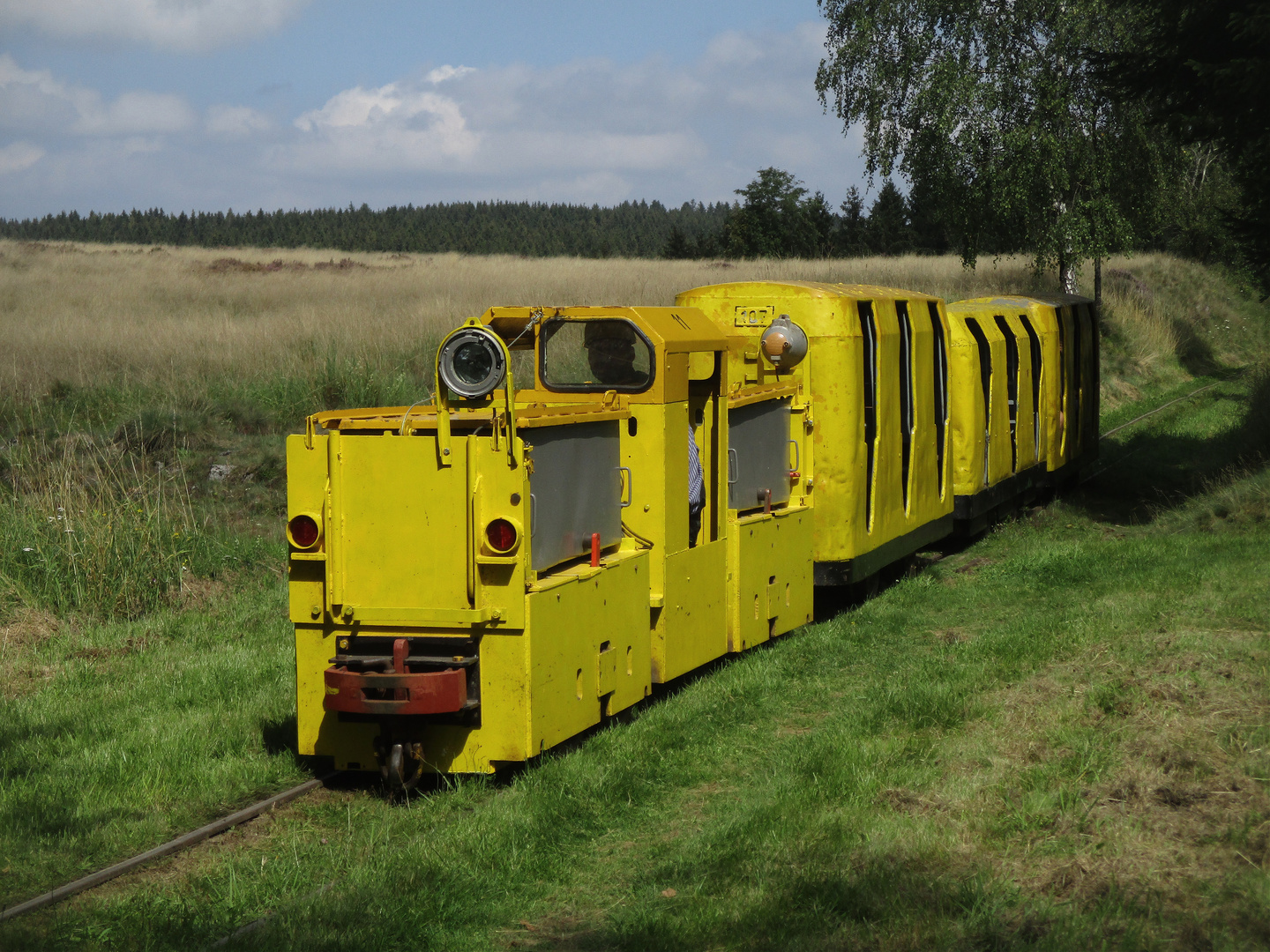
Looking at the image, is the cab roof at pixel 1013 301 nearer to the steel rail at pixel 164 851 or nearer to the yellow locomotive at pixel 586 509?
the yellow locomotive at pixel 586 509

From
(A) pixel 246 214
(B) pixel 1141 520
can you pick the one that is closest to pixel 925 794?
(B) pixel 1141 520

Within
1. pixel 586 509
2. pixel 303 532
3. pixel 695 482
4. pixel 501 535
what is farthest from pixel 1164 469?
pixel 303 532

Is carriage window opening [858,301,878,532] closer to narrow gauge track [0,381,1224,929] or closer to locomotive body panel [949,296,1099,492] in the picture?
locomotive body panel [949,296,1099,492]

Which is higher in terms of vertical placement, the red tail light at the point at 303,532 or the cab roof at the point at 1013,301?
the cab roof at the point at 1013,301

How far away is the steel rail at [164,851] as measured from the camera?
5.12 m

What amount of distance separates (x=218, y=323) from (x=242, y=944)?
66.6ft

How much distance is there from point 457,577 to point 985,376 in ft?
30.1

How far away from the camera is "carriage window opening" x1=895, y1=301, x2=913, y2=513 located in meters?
11.5

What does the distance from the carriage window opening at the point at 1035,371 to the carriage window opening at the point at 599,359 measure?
8.75 m

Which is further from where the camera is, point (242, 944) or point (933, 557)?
point (933, 557)

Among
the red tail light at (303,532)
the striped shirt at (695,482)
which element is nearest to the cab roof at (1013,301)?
the striped shirt at (695,482)

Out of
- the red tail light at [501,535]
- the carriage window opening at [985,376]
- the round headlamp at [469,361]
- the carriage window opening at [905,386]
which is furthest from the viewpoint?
the carriage window opening at [985,376]

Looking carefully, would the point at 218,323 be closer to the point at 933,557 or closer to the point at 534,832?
the point at 933,557

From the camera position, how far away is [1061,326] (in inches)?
686
